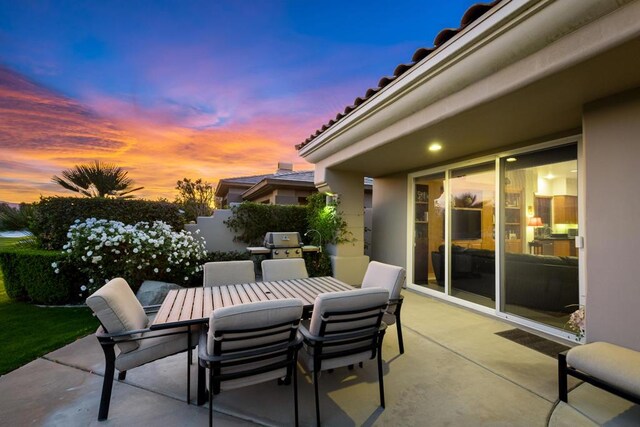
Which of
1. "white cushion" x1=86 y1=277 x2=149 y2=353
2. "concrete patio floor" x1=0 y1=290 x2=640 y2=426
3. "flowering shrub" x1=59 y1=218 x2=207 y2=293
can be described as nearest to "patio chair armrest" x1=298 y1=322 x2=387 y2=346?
"concrete patio floor" x1=0 y1=290 x2=640 y2=426

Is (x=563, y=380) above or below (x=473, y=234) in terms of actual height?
below

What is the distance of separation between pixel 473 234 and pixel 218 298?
4.65 m

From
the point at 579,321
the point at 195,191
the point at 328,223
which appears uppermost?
the point at 195,191

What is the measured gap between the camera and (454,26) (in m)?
2.70

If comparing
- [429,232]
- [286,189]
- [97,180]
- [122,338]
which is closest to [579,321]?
[429,232]

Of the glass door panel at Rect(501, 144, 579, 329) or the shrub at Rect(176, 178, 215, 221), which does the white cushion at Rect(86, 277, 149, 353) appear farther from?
the shrub at Rect(176, 178, 215, 221)

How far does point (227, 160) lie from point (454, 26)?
10.3 meters

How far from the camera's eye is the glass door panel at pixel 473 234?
16.3 ft

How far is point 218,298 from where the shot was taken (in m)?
2.94

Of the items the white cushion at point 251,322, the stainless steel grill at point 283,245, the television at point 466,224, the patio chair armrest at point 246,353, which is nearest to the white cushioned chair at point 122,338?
the patio chair armrest at point 246,353

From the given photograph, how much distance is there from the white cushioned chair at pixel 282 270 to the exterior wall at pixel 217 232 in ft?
12.7

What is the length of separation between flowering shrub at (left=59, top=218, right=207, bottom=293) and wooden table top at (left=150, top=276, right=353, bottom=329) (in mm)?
2339

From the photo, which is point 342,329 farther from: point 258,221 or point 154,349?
point 258,221

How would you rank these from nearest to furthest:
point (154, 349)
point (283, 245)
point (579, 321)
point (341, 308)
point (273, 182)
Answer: point (341, 308) → point (154, 349) → point (579, 321) → point (283, 245) → point (273, 182)
